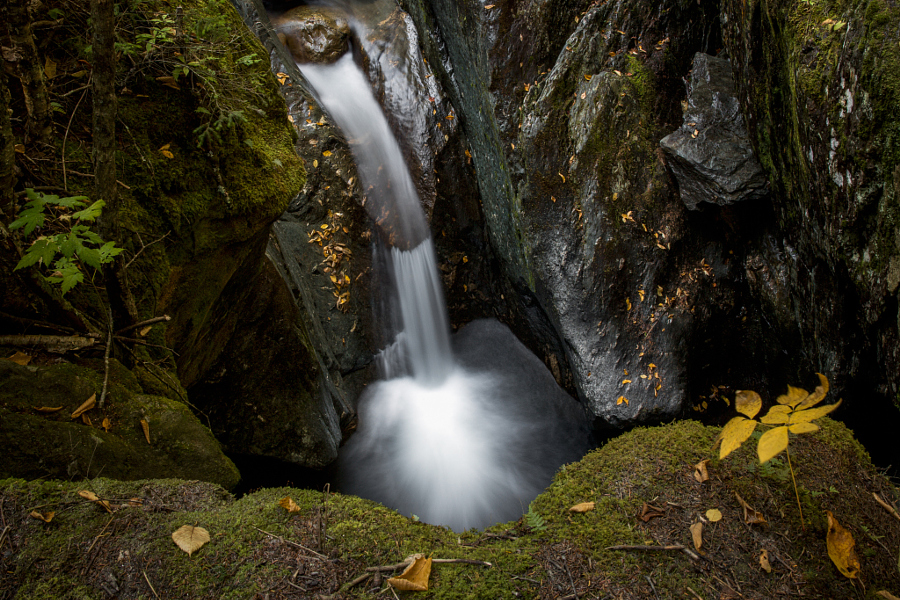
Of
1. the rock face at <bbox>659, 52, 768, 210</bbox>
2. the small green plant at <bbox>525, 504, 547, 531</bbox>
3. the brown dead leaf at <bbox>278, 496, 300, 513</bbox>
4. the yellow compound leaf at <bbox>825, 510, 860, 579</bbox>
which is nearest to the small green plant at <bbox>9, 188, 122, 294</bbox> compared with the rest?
the brown dead leaf at <bbox>278, 496, 300, 513</bbox>

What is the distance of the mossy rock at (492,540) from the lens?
1.80m

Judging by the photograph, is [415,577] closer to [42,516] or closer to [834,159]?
[42,516]

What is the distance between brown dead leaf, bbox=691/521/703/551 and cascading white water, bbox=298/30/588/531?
2.96 meters

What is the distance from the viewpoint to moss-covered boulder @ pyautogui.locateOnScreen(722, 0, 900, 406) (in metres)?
2.67

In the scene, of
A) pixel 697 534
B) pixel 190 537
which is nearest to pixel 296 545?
pixel 190 537

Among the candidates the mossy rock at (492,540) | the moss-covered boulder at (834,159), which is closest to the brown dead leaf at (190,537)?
the mossy rock at (492,540)

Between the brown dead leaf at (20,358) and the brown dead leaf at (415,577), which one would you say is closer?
the brown dead leaf at (415,577)

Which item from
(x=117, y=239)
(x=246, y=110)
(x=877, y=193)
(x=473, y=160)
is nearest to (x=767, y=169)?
(x=877, y=193)

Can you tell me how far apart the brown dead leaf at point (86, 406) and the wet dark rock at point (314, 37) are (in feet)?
23.6

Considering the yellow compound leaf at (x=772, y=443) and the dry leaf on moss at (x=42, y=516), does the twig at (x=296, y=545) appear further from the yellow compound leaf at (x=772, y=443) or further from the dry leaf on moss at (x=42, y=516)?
the yellow compound leaf at (x=772, y=443)

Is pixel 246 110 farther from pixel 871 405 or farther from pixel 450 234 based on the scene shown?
pixel 871 405

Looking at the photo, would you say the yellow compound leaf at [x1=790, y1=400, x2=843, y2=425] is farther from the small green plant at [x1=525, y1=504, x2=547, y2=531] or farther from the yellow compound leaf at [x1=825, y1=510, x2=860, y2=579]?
the small green plant at [x1=525, y1=504, x2=547, y2=531]

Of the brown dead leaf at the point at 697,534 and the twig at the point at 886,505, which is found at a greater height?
the brown dead leaf at the point at 697,534

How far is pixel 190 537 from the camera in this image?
192cm
